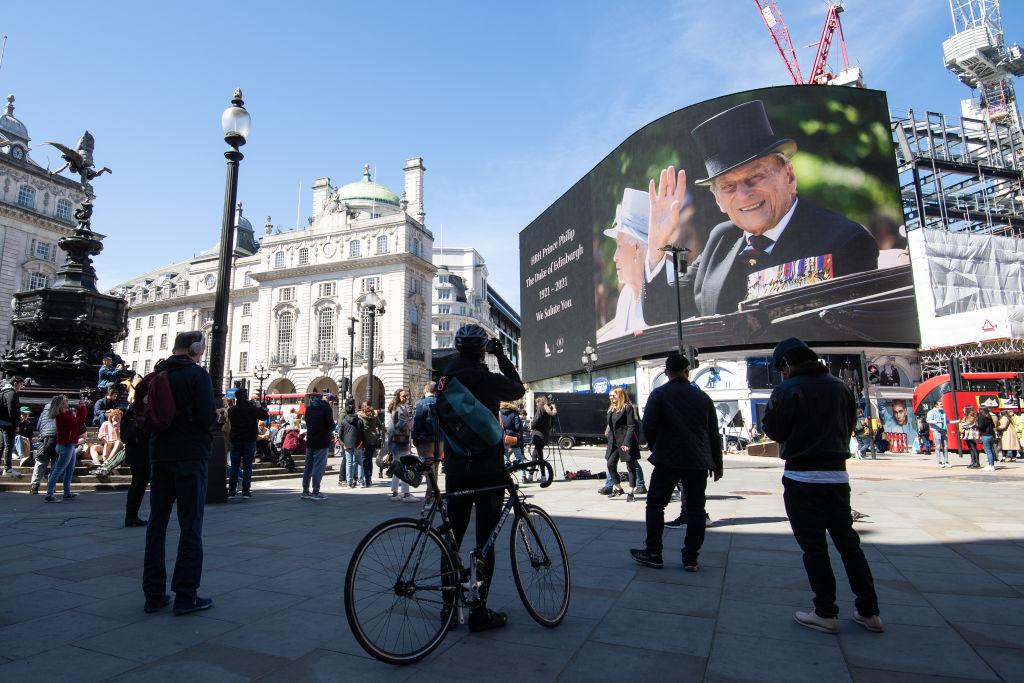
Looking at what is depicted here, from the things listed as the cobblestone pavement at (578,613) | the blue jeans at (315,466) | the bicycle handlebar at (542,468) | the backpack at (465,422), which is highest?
the backpack at (465,422)

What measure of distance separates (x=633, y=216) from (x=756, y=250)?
35.8 feet

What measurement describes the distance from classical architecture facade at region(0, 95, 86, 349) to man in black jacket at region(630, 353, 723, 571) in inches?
1939

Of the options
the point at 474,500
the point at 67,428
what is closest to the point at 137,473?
the point at 67,428

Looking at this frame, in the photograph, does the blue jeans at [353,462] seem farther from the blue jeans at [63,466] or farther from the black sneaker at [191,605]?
the black sneaker at [191,605]

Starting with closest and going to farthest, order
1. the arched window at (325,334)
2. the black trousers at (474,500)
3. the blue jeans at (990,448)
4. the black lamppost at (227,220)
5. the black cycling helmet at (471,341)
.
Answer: the black trousers at (474,500)
the black cycling helmet at (471,341)
the black lamppost at (227,220)
the blue jeans at (990,448)
the arched window at (325,334)

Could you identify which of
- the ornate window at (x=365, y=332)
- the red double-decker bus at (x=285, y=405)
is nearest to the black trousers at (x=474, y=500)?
the red double-decker bus at (x=285, y=405)

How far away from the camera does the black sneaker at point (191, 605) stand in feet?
12.2

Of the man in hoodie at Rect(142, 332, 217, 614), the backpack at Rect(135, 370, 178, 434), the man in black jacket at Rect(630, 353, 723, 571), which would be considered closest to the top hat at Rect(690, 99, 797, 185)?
the man in black jacket at Rect(630, 353, 723, 571)

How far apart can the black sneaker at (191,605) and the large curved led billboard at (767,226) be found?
31.9 meters

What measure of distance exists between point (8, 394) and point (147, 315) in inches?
2991

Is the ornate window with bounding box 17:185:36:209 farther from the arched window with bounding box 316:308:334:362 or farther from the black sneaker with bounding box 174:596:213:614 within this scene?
the black sneaker with bounding box 174:596:213:614

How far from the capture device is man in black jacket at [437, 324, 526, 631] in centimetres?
343

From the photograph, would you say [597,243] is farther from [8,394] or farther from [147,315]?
[147,315]

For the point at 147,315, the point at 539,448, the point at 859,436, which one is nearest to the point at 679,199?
the point at 859,436
